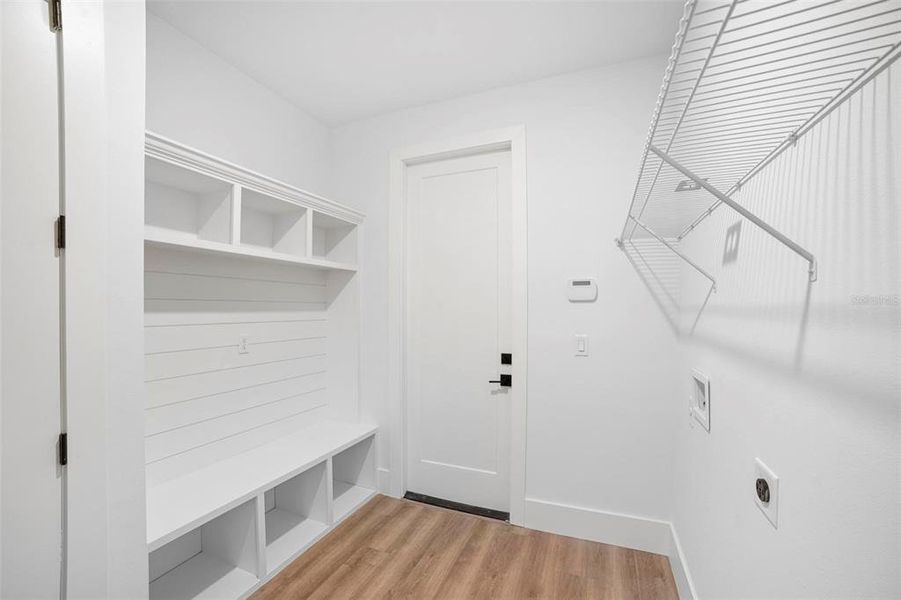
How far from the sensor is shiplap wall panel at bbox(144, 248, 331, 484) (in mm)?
1817

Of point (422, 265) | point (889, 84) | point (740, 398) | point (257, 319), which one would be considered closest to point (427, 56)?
point (422, 265)

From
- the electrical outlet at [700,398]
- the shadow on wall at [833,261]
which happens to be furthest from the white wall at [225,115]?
the electrical outlet at [700,398]

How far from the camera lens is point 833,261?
73 cm

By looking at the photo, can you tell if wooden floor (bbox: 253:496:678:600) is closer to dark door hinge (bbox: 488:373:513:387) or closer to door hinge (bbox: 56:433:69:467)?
dark door hinge (bbox: 488:373:513:387)

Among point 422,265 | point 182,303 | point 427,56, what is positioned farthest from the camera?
point 422,265

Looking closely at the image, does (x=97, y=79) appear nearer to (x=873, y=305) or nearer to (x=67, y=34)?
(x=67, y=34)

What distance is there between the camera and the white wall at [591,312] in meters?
2.09

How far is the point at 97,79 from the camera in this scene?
1.19 meters

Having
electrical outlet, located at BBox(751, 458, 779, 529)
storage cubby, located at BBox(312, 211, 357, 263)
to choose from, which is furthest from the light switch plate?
storage cubby, located at BBox(312, 211, 357, 263)

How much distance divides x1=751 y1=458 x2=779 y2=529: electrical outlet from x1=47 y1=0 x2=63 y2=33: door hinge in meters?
2.27

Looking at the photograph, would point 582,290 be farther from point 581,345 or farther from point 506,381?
point 506,381

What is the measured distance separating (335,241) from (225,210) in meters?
0.96

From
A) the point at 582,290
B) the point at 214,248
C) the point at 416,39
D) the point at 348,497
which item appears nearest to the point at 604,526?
the point at 582,290

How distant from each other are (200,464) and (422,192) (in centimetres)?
205
